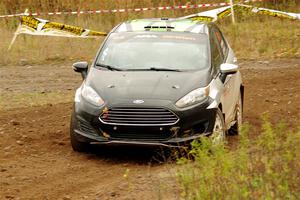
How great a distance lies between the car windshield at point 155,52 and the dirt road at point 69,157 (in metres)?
1.22

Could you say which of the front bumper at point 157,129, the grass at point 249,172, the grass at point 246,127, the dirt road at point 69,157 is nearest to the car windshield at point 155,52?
the front bumper at point 157,129

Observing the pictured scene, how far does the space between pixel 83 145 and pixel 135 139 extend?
0.87 metres

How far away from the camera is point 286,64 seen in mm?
19172

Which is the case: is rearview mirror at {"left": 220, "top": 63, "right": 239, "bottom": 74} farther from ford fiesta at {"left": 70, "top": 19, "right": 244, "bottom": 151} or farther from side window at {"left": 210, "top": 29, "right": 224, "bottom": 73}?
side window at {"left": 210, "top": 29, "right": 224, "bottom": 73}

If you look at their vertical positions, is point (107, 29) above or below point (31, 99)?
below

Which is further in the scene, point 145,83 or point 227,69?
point 227,69

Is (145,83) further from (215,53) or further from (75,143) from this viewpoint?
A: (215,53)

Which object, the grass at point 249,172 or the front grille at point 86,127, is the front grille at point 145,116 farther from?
the grass at point 249,172

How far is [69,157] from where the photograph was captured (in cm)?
991

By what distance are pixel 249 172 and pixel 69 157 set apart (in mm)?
4117

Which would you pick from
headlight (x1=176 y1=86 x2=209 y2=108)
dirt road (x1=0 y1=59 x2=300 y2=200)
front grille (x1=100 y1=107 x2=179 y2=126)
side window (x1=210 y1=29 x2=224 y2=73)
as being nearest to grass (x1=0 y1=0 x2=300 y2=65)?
dirt road (x1=0 y1=59 x2=300 y2=200)

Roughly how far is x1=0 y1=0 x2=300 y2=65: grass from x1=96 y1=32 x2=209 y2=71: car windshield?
8.83m

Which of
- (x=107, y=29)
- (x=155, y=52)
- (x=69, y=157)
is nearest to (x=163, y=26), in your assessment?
(x=155, y=52)

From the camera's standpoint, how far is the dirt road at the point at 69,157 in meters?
8.23
